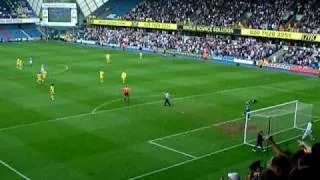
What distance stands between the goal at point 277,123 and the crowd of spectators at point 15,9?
66.2 m

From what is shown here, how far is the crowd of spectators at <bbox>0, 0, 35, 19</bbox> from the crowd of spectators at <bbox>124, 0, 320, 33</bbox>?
2043 centimetres

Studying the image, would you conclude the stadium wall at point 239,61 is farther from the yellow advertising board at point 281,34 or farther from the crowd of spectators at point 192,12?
the crowd of spectators at point 192,12

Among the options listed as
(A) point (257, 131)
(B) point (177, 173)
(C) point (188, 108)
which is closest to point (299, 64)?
(C) point (188, 108)

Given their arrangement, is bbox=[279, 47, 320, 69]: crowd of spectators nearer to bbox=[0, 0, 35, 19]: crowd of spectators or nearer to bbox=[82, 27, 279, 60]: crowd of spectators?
bbox=[82, 27, 279, 60]: crowd of spectators

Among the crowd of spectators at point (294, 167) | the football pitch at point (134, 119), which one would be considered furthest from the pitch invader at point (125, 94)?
the crowd of spectators at point (294, 167)

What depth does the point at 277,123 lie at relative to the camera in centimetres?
2414

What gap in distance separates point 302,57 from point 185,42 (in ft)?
61.3

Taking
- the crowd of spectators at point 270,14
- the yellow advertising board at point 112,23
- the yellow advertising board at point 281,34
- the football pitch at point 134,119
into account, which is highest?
the crowd of spectators at point 270,14

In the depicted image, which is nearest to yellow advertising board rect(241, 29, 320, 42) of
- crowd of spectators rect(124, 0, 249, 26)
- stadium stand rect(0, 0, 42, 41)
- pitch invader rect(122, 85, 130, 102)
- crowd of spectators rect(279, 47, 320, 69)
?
crowd of spectators rect(279, 47, 320, 69)

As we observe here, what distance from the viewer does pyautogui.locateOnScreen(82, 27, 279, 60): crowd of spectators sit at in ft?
186

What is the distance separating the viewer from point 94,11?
278 feet

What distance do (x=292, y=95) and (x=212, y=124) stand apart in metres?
11.7

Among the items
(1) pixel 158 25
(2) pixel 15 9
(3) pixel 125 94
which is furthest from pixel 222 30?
(2) pixel 15 9

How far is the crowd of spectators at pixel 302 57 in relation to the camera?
50047 millimetres
